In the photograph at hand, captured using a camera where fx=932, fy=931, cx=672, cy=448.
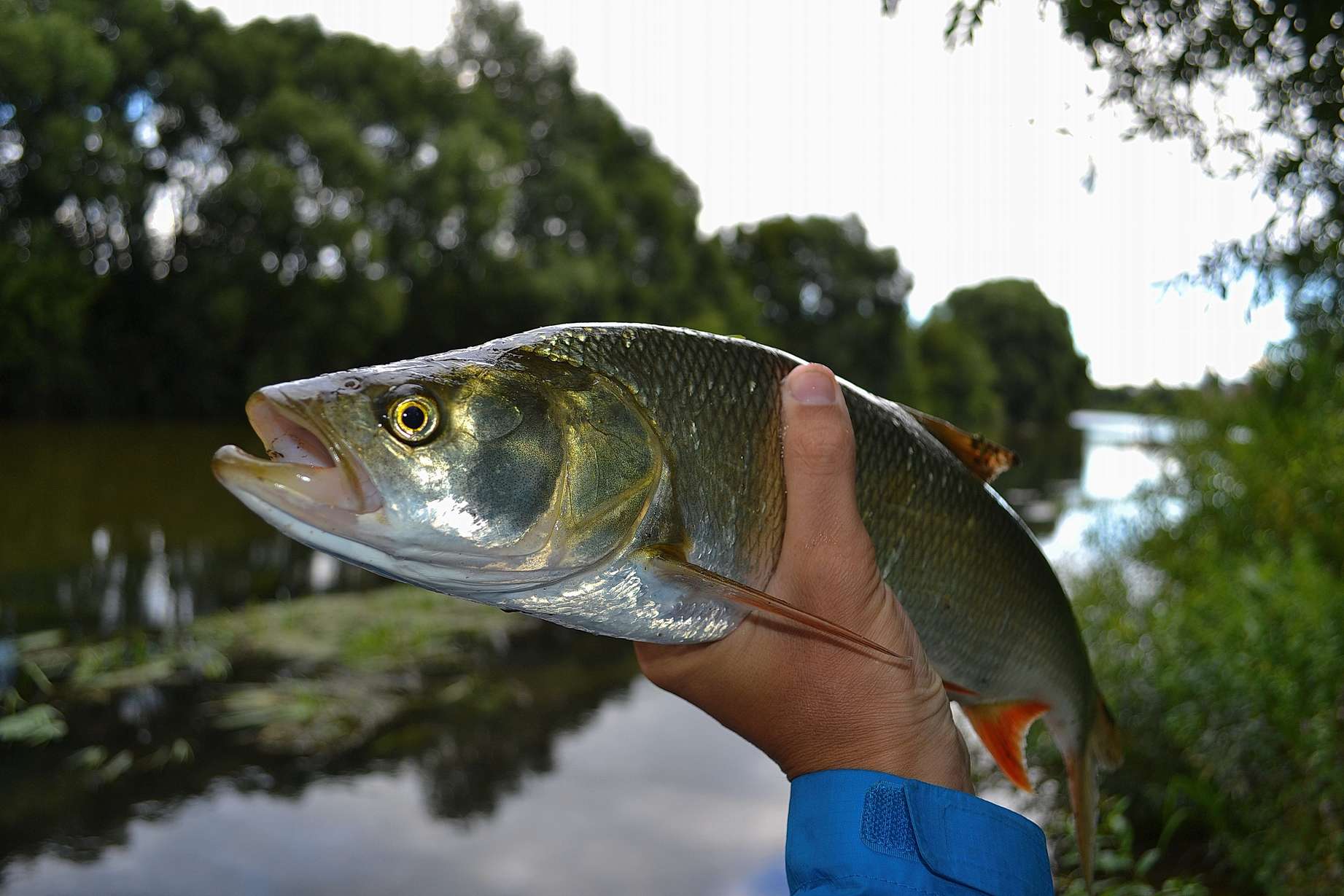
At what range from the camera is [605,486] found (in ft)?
5.09

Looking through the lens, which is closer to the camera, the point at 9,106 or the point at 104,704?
the point at 104,704

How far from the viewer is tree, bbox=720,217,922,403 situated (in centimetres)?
4262

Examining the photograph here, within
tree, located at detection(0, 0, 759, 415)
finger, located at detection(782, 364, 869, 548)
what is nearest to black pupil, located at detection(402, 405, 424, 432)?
finger, located at detection(782, 364, 869, 548)

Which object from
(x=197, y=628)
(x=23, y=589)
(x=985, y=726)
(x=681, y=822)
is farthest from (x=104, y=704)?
(x=985, y=726)

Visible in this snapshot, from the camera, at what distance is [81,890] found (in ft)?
18.5

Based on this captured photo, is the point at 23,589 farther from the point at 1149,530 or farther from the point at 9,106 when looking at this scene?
the point at 1149,530

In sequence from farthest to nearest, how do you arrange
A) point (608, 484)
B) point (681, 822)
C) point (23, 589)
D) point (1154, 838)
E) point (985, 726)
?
point (23, 589) < point (681, 822) < point (1154, 838) < point (985, 726) < point (608, 484)

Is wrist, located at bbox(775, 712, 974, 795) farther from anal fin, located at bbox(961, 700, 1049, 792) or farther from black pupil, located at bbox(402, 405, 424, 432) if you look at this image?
black pupil, located at bbox(402, 405, 424, 432)

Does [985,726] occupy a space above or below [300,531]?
below

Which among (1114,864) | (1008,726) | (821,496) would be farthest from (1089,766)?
(1114,864)

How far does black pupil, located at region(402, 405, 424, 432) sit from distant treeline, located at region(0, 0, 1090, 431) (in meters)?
17.7

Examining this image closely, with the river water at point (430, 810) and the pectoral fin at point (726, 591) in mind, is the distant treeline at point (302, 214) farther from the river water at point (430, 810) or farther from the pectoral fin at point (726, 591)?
the pectoral fin at point (726, 591)

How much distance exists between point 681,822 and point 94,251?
74.6 ft

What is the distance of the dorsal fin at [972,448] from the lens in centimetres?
207
